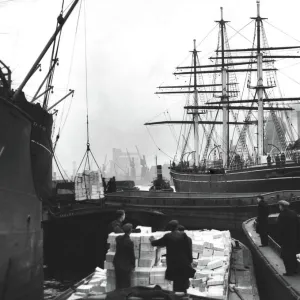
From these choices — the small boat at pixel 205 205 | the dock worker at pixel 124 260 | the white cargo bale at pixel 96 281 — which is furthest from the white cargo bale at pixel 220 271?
the small boat at pixel 205 205

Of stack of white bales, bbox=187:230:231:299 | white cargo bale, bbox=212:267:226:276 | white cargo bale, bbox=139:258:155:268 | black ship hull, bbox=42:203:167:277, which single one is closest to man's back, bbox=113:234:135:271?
white cargo bale, bbox=139:258:155:268

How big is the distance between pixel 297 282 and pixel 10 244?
628cm

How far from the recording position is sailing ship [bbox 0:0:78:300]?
34.3ft

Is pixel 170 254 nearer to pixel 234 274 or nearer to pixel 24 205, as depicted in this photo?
pixel 234 274

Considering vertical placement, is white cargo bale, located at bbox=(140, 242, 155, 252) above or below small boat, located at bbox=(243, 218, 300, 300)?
above

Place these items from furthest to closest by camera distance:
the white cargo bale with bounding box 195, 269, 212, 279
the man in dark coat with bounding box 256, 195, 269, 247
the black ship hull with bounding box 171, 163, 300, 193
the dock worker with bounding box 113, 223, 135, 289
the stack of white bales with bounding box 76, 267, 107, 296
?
the black ship hull with bounding box 171, 163, 300, 193 → the man in dark coat with bounding box 256, 195, 269, 247 → the white cargo bale with bounding box 195, 269, 212, 279 → the stack of white bales with bounding box 76, 267, 107, 296 → the dock worker with bounding box 113, 223, 135, 289

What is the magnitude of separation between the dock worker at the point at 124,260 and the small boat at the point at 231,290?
2.18 feet

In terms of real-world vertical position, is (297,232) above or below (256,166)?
below

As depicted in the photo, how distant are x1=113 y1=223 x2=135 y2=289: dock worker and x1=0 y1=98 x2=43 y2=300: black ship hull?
9.77ft

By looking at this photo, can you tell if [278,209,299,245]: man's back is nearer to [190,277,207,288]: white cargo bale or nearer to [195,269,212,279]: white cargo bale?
[195,269,212,279]: white cargo bale

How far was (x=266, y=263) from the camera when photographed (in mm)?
11672

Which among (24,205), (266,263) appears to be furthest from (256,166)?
(24,205)

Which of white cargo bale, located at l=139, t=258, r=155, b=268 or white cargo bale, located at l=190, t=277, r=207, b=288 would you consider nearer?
white cargo bale, located at l=139, t=258, r=155, b=268

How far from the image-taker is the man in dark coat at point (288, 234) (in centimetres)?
972
